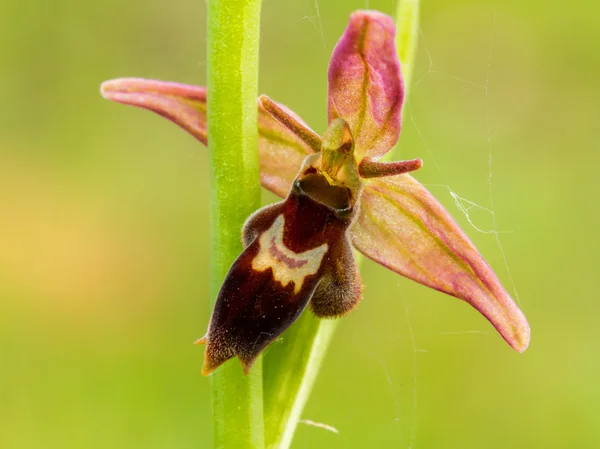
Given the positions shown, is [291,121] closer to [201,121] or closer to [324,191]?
[324,191]

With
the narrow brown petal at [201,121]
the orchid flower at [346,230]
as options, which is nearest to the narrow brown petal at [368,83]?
the orchid flower at [346,230]

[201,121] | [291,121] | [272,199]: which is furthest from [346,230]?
[272,199]

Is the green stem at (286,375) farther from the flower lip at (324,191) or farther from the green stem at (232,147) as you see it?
the flower lip at (324,191)

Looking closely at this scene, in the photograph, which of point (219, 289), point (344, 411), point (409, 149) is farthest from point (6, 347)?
point (219, 289)

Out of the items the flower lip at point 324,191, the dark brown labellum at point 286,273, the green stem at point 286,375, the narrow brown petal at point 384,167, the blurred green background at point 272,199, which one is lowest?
the blurred green background at point 272,199

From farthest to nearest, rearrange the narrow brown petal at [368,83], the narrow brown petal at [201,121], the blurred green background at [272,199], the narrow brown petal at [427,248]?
the blurred green background at [272,199] < the narrow brown petal at [201,121] < the narrow brown petal at [427,248] < the narrow brown petal at [368,83]

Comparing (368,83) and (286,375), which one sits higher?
(368,83)

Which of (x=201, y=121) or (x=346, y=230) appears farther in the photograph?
(x=201, y=121)

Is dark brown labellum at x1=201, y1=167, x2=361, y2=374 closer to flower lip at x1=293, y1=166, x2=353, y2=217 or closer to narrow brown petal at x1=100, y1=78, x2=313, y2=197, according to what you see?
flower lip at x1=293, y1=166, x2=353, y2=217
